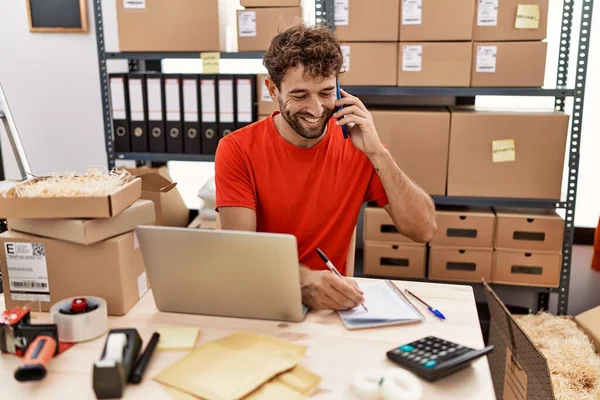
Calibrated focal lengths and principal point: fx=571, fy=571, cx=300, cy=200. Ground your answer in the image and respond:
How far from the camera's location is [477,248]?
247 cm

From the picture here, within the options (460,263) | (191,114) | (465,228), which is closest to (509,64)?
(465,228)

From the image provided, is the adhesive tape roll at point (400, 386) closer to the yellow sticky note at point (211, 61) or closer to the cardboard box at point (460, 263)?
the cardboard box at point (460, 263)

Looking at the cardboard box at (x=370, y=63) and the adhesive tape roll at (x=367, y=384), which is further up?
the cardboard box at (x=370, y=63)

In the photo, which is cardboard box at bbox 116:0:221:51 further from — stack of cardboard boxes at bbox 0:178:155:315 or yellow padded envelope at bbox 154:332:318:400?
yellow padded envelope at bbox 154:332:318:400

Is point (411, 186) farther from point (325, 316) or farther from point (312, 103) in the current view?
point (325, 316)

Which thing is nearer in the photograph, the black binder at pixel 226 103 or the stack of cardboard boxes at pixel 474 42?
the stack of cardboard boxes at pixel 474 42

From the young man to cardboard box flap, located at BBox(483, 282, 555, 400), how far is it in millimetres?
327

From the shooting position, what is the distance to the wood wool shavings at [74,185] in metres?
1.16

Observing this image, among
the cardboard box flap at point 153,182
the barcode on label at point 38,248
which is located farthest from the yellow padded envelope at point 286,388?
the cardboard box flap at point 153,182

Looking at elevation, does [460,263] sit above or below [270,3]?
below

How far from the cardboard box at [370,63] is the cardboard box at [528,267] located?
90 centimetres

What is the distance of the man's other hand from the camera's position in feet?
3.89

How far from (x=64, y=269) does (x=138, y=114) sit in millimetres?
1564

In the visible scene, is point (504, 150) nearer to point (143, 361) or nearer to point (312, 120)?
A: point (312, 120)
